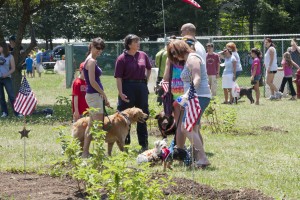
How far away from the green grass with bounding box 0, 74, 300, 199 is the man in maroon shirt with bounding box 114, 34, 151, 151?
85 cm

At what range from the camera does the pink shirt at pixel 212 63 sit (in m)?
20.8

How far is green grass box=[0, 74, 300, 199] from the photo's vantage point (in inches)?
331

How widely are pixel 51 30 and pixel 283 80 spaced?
41133mm

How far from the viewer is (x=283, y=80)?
70.4ft

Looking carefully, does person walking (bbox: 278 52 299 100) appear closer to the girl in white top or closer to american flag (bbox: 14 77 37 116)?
the girl in white top

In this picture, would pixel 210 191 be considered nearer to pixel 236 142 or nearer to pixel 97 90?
pixel 97 90

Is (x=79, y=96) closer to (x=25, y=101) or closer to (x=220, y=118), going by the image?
(x=25, y=101)

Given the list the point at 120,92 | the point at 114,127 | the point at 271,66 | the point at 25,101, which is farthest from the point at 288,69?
the point at 25,101

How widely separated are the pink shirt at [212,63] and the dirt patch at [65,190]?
12737mm

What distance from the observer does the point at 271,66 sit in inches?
823

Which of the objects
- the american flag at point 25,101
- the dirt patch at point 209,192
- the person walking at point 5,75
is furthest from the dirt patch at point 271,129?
the person walking at point 5,75

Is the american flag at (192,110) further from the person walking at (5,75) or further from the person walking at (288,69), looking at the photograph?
the person walking at (288,69)

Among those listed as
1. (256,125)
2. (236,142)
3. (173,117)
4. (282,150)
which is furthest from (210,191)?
(256,125)

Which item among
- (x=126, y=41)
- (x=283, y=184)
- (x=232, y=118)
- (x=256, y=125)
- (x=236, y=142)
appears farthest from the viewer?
(x=256, y=125)
